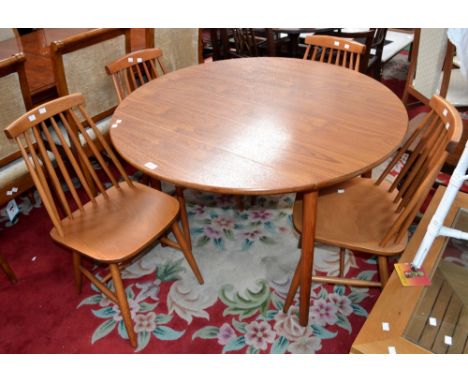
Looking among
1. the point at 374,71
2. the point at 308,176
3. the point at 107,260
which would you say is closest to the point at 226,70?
the point at 308,176

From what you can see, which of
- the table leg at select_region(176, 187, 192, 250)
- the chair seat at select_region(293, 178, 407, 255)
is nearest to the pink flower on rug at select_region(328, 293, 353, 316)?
the chair seat at select_region(293, 178, 407, 255)

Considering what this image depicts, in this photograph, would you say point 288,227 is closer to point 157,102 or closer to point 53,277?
point 157,102

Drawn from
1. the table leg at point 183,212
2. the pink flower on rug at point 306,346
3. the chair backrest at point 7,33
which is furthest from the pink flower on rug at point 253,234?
the chair backrest at point 7,33

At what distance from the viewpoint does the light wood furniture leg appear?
146 centimetres

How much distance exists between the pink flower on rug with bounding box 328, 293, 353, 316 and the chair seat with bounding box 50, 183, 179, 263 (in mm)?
882

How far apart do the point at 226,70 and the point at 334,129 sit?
85 centimetres

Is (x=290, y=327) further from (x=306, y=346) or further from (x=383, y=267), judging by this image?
(x=383, y=267)

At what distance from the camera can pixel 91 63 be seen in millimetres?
2205

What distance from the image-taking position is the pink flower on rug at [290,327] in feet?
5.88

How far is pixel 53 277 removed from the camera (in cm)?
212

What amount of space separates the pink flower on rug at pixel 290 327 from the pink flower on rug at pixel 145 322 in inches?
22.8

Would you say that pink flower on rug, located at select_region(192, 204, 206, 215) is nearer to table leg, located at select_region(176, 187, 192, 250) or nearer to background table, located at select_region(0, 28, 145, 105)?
table leg, located at select_region(176, 187, 192, 250)

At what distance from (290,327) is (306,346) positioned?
0.38 feet

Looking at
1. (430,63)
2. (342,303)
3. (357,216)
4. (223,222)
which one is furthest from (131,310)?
(430,63)
